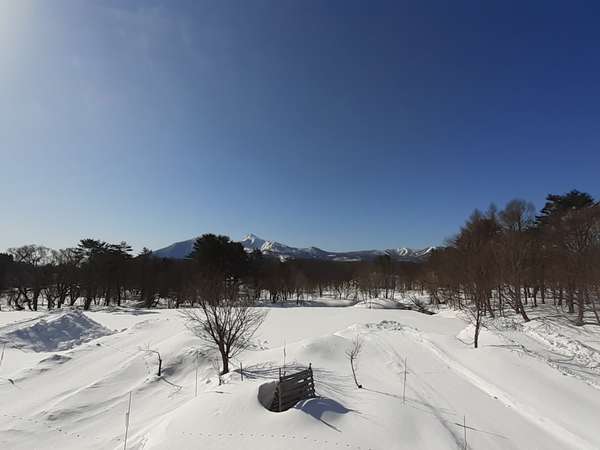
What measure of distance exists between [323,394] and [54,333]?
914 inches

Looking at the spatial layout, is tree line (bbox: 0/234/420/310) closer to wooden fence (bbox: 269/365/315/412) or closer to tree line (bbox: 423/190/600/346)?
tree line (bbox: 423/190/600/346)

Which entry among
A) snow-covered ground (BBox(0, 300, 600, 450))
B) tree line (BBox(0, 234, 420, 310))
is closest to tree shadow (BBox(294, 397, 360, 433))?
snow-covered ground (BBox(0, 300, 600, 450))

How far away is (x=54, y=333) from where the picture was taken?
22.0 m

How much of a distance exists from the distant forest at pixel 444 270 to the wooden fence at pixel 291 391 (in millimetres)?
6323

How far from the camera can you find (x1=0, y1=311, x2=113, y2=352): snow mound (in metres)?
20.0

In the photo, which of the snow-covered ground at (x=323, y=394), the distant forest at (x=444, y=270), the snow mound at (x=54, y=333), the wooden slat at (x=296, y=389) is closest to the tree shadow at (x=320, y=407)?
the snow-covered ground at (x=323, y=394)

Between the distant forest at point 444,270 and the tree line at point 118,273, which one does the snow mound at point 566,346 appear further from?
the tree line at point 118,273

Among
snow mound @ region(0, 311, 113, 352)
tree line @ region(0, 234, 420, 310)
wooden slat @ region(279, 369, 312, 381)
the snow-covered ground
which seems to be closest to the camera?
the snow-covered ground

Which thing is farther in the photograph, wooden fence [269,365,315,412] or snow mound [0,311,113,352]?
snow mound [0,311,113,352]

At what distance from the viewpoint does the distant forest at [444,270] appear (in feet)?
81.0

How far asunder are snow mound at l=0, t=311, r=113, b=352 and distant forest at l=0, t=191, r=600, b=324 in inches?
337

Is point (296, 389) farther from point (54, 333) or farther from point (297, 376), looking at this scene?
point (54, 333)

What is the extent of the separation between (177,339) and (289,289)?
41.3 meters

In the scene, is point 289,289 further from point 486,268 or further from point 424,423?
point 424,423
